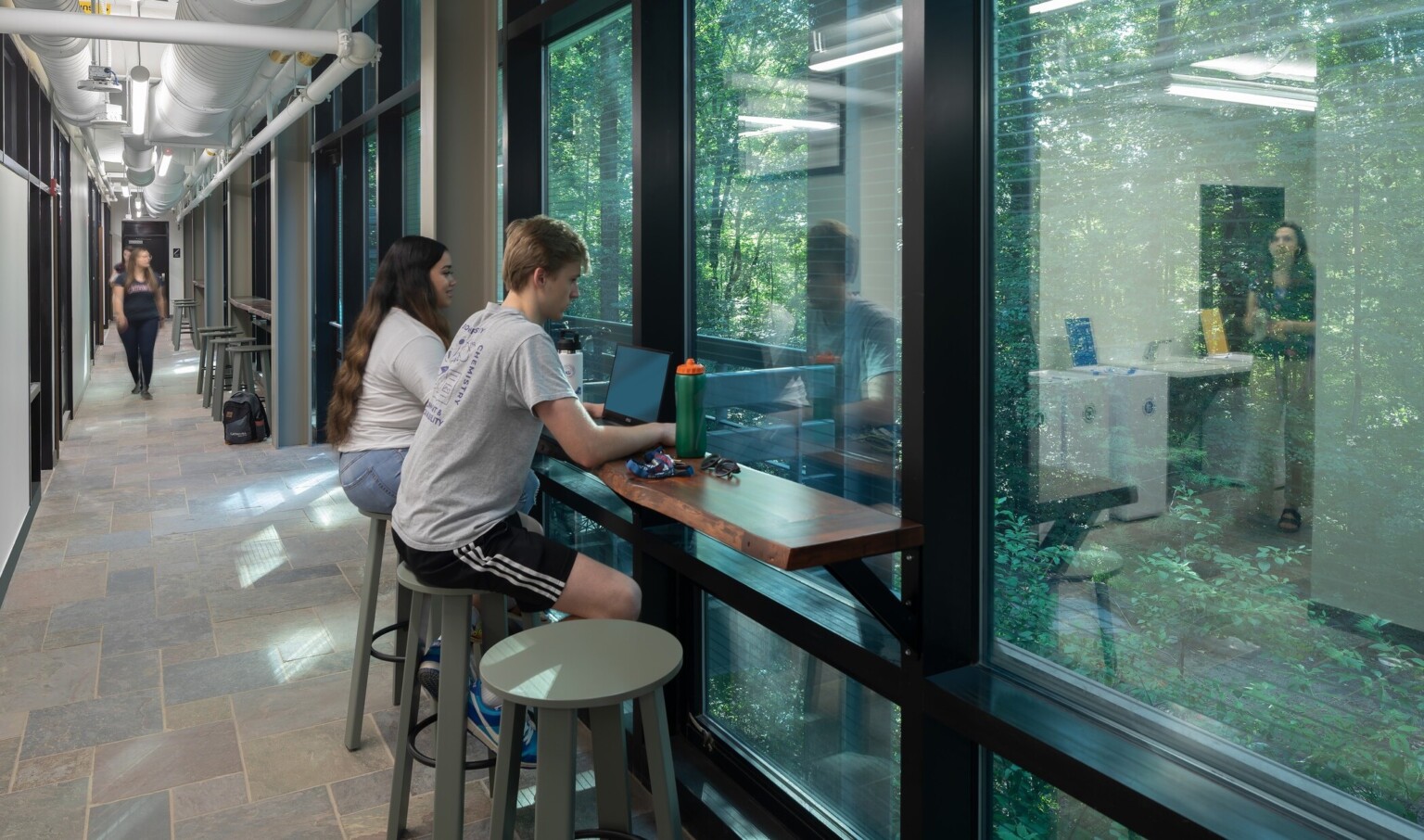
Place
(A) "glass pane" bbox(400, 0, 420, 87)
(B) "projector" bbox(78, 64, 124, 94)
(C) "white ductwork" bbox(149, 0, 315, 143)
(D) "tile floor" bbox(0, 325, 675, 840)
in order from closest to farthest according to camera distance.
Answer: (D) "tile floor" bbox(0, 325, 675, 840) < (C) "white ductwork" bbox(149, 0, 315, 143) < (A) "glass pane" bbox(400, 0, 420, 87) < (B) "projector" bbox(78, 64, 124, 94)

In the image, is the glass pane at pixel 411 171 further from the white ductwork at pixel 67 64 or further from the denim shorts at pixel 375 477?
the denim shorts at pixel 375 477

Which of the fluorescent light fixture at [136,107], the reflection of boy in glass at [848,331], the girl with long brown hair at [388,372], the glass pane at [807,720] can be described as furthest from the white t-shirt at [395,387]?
the fluorescent light fixture at [136,107]

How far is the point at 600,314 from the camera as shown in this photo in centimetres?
345

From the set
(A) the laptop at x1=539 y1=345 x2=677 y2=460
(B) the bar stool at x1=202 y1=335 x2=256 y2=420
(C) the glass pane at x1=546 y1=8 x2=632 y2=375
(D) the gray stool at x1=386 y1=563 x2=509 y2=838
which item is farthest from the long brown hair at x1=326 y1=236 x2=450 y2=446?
(B) the bar stool at x1=202 y1=335 x2=256 y2=420

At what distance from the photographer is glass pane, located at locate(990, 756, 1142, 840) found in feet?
5.59

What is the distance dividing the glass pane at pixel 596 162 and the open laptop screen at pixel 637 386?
55 cm

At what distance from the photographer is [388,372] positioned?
3.11m

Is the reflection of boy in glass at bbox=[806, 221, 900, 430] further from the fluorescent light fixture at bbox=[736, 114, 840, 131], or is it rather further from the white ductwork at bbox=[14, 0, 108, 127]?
the white ductwork at bbox=[14, 0, 108, 127]

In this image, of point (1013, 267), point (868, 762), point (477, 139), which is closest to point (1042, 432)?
point (1013, 267)

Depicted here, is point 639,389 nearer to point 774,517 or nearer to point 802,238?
point 802,238

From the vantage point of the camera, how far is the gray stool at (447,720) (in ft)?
7.24

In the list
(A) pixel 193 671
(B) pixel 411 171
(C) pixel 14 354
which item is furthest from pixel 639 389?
(C) pixel 14 354

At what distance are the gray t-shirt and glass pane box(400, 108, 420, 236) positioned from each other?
12.0 ft

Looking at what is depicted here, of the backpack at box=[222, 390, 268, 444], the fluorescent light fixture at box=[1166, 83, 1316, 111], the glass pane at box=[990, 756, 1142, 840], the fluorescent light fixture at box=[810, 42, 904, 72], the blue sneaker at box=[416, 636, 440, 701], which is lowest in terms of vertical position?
the blue sneaker at box=[416, 636, 440, 701]
